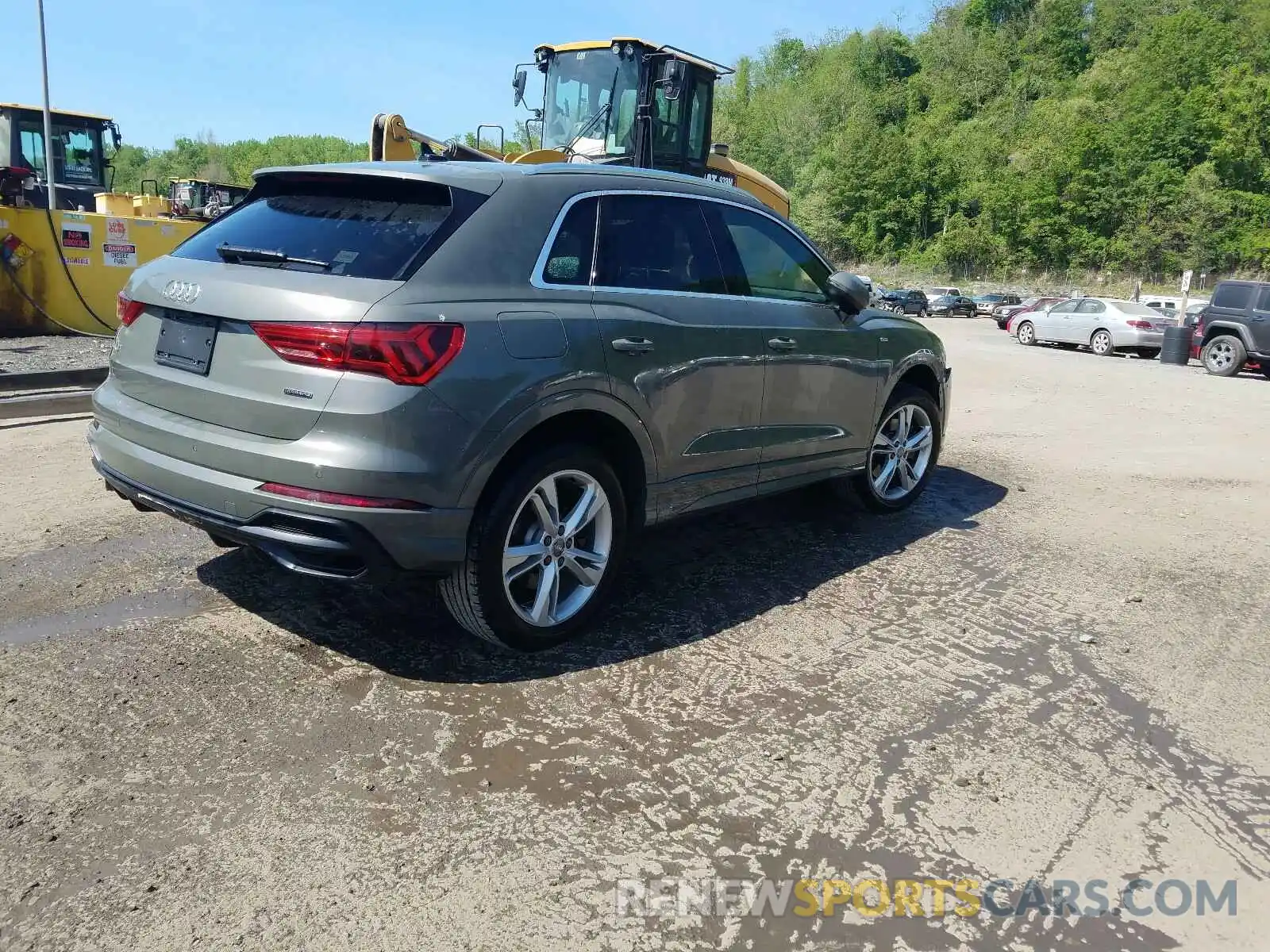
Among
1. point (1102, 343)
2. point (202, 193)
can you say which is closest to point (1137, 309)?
point (1102, 343)

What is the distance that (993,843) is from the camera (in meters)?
2.73

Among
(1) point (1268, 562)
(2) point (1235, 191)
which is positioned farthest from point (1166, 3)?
(1) point (1268, 562)

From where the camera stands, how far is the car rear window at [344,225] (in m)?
3.39

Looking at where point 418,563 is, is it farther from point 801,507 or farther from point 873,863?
point 801,507

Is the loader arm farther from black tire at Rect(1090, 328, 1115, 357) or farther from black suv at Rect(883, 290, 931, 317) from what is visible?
black suv at Rect(883, 290, 931, 317)

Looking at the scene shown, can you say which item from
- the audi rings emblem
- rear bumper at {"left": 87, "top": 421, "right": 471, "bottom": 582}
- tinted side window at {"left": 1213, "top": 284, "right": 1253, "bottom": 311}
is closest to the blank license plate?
the audi rings emblem

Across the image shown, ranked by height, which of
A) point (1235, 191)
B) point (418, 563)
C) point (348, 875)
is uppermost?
point (1235, 191)

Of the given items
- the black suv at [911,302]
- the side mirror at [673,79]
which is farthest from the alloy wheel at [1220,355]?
the black suv at [911,302]

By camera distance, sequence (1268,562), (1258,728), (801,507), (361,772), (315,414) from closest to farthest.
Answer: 1. (361,772)
2. (315,414)
3. (1258,728)
4. (1268,562)
5. (801,507)

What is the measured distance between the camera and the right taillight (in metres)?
3.14

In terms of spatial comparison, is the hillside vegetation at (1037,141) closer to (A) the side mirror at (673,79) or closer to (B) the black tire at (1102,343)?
(B) the black tire at (1102,343)

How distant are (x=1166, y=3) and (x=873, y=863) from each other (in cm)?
12699

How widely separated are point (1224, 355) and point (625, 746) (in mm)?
20547

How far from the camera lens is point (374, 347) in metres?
3.14
